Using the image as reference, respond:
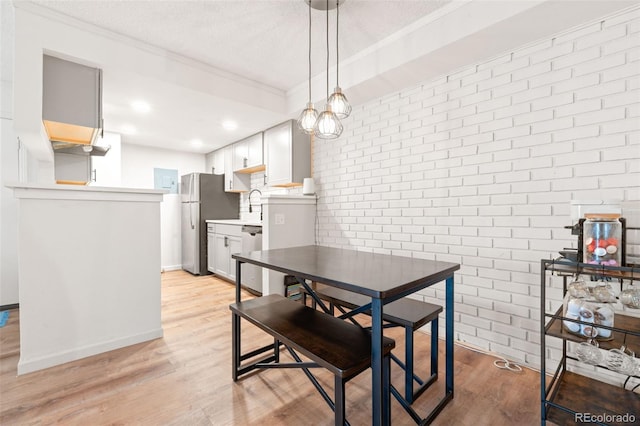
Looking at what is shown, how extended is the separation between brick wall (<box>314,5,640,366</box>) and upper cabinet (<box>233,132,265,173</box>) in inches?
80.3

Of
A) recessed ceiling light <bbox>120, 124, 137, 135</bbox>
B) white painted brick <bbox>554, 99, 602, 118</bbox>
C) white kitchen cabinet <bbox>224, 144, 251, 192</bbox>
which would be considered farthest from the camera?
white kitchen cabinet <bbox>224, 144, 251, 192</bbox>

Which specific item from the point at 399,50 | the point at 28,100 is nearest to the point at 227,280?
the point at 28,100

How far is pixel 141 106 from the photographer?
3396 mm

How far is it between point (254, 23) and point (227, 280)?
357 centimetres

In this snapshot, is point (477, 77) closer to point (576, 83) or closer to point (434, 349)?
point (576, 83)

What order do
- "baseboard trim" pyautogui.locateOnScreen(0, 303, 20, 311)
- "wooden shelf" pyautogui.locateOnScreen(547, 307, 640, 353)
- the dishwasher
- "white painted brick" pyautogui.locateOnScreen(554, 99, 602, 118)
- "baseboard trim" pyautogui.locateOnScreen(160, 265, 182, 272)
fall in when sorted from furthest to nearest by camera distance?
1. "baseboard trim" pyautogui.locateOnScreen(160, 265, 182, 272)
2. the dishwasher
3. "baseboard trim" pyautogui.locateOnScreen(0, 303, 20, 311)
4. "white painted brick" pyautogui.locateOnScreen(554, 99, 602, 118)
5. "wooden shelf" pyautogui.locateOnScreen(547, 307, 640, 353)

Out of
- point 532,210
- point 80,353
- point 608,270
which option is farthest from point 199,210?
point 608,270

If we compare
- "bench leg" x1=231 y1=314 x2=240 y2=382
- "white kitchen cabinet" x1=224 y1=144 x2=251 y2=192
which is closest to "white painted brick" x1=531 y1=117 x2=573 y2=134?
"bench leg" x1=231 y1=314 x2=240 y2=382

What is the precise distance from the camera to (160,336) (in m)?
2.54

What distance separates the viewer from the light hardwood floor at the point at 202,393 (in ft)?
5.13

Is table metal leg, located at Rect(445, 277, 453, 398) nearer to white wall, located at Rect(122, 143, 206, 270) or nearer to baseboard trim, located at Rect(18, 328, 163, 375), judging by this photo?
baseboard trim, located at Rect(18, 328, 163, 375)

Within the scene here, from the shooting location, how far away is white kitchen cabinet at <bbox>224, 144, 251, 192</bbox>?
507 cm

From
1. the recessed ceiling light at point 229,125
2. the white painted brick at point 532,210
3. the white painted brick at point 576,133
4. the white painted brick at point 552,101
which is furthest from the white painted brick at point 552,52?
the recessed ceiling light at point 229,125

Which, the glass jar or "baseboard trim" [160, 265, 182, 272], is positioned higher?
the glass jar
